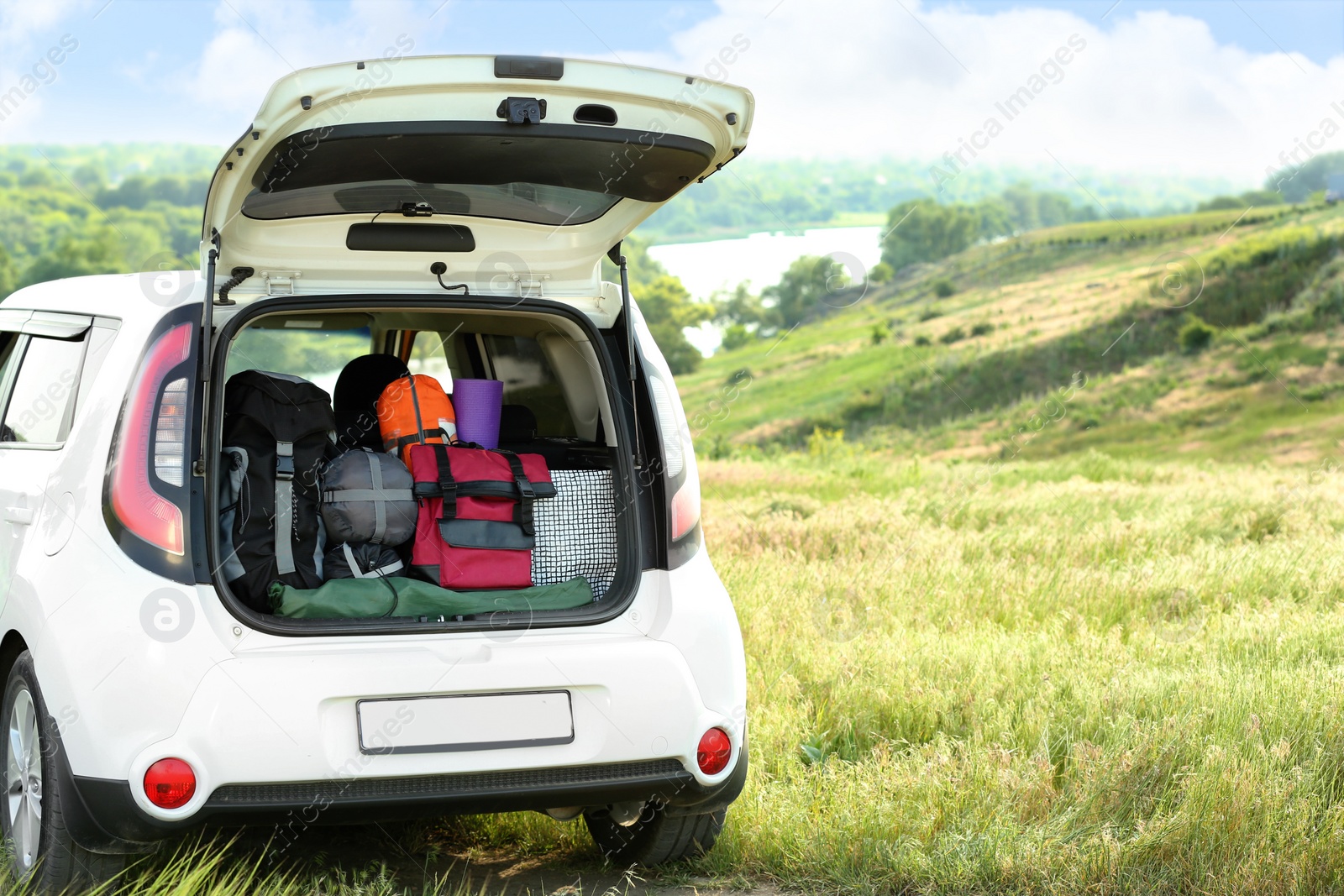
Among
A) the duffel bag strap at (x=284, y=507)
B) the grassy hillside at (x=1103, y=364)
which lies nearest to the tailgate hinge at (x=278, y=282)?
the duffel bag strap at (x=284, y=507)

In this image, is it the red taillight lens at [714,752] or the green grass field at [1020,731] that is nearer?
the red taillight lens at [714,752]

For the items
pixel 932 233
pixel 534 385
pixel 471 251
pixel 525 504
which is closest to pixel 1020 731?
pixel 525 504

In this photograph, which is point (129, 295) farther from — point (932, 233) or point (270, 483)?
point (932, 233)

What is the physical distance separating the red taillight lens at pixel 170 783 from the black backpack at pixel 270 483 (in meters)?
0.52

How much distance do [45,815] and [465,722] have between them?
1026 mm

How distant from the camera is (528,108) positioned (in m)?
2.91

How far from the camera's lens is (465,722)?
291 centimetres

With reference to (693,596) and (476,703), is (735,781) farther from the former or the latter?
(476,703)

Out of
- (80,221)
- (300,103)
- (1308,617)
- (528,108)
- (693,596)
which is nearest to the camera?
(300,103)

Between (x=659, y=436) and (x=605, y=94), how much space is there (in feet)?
3.13

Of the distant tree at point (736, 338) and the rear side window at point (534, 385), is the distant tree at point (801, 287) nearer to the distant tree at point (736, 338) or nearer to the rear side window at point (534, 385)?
the distant tree at point (736, 338)

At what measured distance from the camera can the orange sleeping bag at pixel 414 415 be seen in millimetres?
3709

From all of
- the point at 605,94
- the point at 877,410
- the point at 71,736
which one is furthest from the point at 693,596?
the point at 877,410

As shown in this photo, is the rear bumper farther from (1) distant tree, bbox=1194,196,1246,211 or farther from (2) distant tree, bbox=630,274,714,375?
(1) distant tree, bbox=1194,196,1246,211
